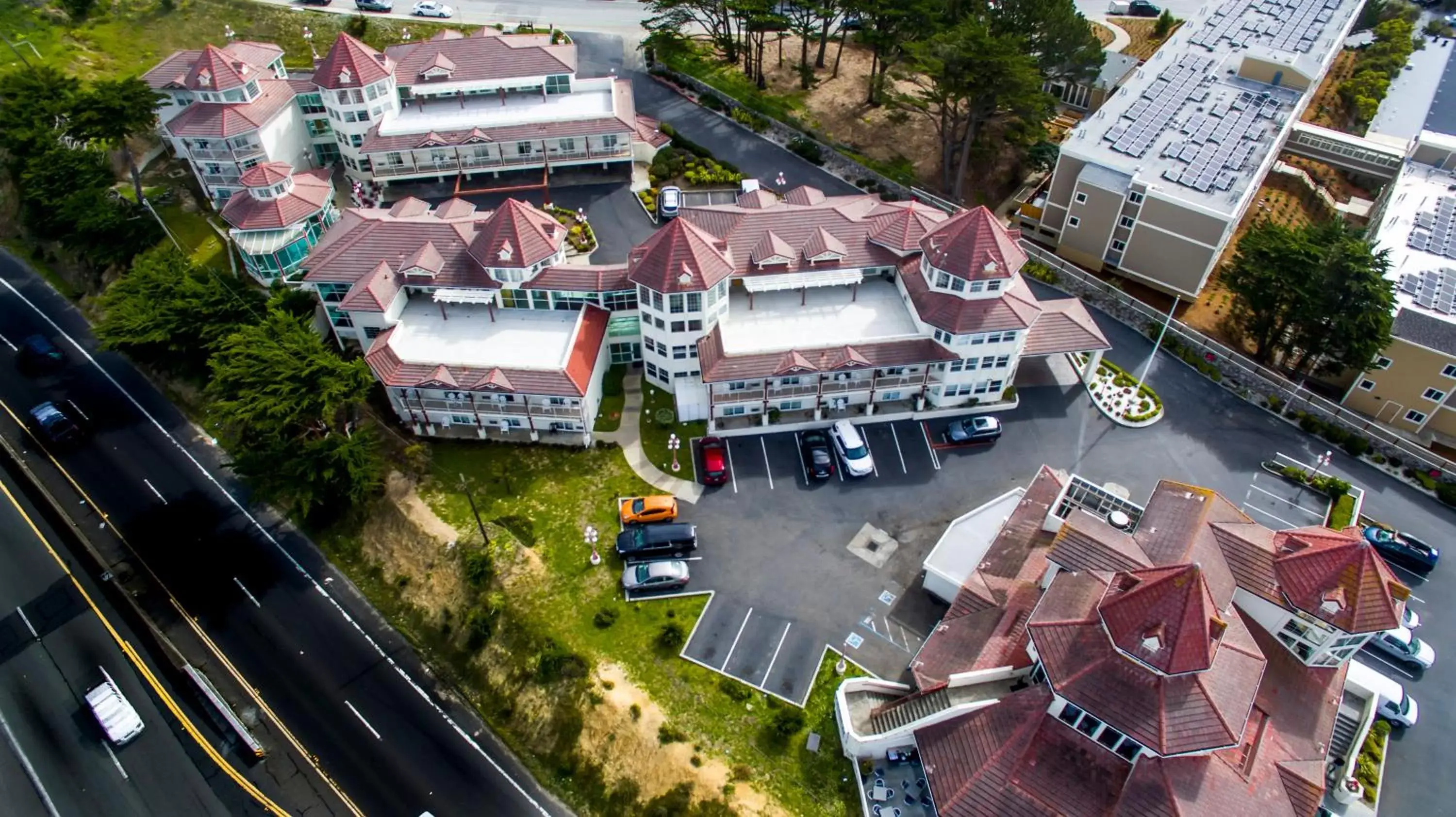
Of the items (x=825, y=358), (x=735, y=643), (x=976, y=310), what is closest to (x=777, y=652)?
(x=735, y=643)

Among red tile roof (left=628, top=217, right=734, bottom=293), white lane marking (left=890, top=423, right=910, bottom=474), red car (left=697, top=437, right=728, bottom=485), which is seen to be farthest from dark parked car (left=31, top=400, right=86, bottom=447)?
white lane marking (left=890, top=423, right=910, bottom=474)

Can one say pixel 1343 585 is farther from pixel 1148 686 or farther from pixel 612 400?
pixel 612 400

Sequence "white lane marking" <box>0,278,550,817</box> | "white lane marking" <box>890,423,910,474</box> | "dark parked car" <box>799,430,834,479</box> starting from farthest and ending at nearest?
"white lane marking" <box>890,423,910,474</box>
"dark parked car" <box>799,430,834,479</box>
"white lane marking" <box>0,278,550,817</box>

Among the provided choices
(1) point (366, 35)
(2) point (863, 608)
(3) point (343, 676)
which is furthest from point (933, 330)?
(1) point (366, 35)

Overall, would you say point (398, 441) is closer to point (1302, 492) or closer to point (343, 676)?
point (343, 676)

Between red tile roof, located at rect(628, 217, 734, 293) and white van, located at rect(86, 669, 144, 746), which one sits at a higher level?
red tile roof, located at rect(628, 217, 734, 293)

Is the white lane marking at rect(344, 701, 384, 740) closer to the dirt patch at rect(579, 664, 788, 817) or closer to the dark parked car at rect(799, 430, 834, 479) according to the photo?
the dirt patch at rect(579, 664, 788, 817)
